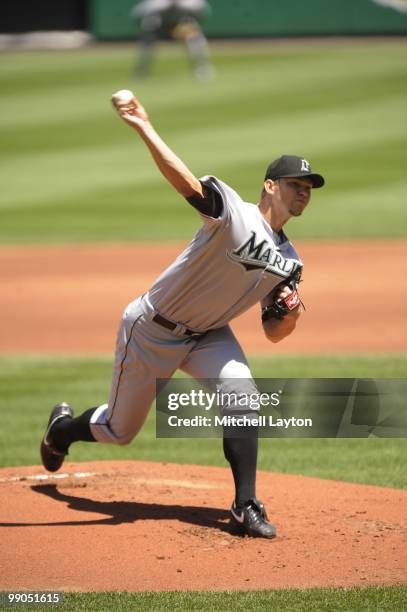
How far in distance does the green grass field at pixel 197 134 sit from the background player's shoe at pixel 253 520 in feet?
33.5

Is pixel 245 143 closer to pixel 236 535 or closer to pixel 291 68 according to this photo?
pixel 291 68

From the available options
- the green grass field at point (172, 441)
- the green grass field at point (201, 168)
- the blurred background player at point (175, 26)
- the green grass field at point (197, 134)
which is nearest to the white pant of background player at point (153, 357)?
the green grass field at point (201, 168)

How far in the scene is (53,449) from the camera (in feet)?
19.5

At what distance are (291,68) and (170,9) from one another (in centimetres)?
404

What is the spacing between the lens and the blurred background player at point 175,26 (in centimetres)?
2862

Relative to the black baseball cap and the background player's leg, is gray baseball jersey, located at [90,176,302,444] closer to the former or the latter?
the background player's leg

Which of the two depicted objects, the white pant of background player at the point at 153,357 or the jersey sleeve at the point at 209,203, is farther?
the white pant of background player at the point at 153,357

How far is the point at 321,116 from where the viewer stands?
22.5 m

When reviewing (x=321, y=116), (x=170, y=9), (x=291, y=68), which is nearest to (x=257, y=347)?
(x=321, y=116)

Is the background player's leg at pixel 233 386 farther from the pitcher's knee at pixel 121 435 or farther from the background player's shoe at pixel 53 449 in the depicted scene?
the background player's shoe at pixel 53 449

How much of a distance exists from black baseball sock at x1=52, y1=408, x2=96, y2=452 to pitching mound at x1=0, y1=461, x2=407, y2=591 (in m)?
0.30

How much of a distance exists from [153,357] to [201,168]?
13068 mm

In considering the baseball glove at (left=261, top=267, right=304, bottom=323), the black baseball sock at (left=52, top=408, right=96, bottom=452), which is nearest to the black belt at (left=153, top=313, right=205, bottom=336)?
the baseball glove at (left=261, top=267, right=304, bottom=323)

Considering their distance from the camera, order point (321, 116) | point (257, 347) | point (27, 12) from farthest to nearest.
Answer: point (27, 12) → point (321, 116) → point (257, 347)
